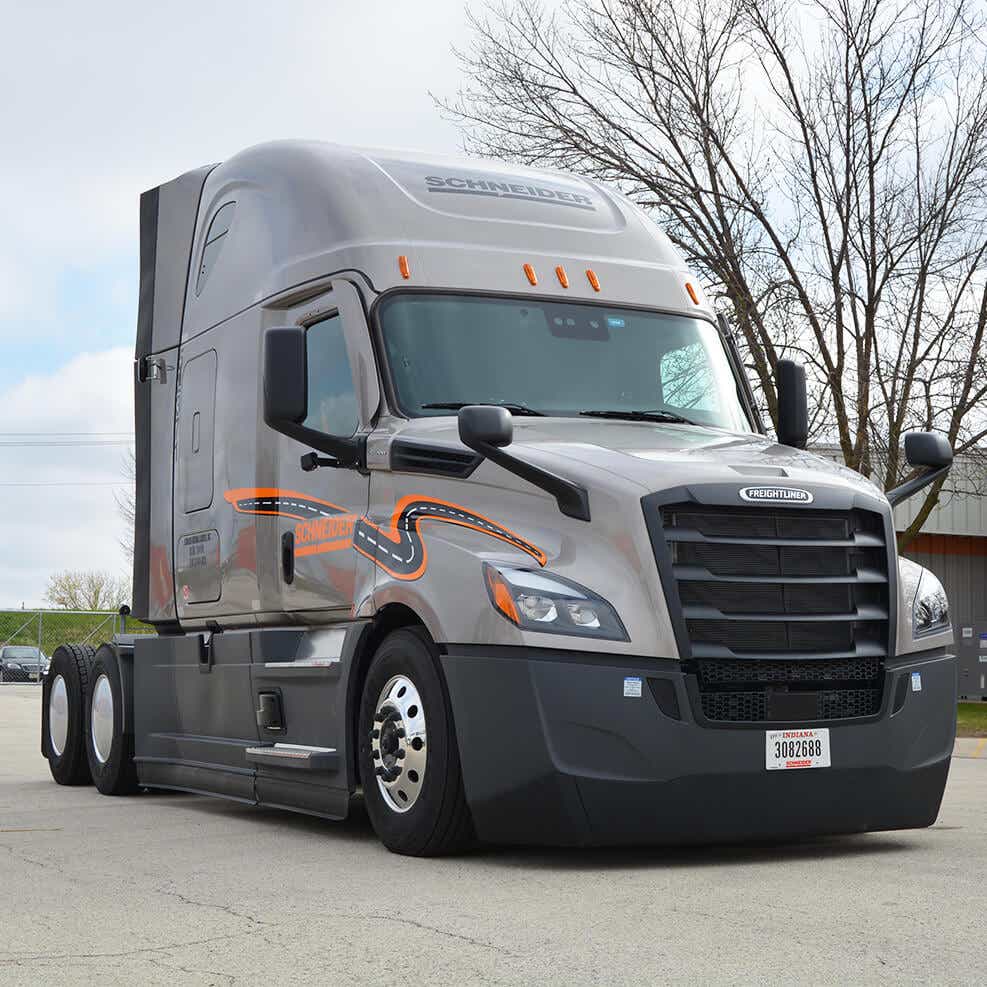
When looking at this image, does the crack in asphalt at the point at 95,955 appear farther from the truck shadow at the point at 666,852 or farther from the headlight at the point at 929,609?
the headlight at the point at 929,609

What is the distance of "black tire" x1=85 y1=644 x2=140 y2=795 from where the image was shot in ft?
38.7

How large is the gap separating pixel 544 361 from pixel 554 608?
1975 mm

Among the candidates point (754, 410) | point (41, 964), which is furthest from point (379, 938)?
point (754, 410)

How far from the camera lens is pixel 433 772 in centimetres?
763

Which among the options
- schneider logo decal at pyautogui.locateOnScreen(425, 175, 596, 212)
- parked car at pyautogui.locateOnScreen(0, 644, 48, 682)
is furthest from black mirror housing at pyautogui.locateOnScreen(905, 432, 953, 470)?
parked car at pyautogui.locateOnScreen(0, 644, 48, 682)

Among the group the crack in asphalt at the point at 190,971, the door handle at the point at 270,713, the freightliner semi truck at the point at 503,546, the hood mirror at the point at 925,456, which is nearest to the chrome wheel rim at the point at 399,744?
the freightliner semi truck at the point at 503,546

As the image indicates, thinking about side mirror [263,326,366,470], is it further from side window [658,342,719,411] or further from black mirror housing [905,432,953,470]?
black mirror housing [905,432,953,470]

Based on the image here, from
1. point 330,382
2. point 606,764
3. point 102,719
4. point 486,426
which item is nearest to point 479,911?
point 606,764

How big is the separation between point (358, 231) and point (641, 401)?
1782 mm

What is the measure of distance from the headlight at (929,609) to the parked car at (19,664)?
41.2 m

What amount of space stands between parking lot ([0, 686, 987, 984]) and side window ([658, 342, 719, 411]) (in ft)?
8.00

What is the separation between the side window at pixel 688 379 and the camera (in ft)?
30.1

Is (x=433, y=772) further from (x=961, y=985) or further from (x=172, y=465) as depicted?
(x=172, y=465)

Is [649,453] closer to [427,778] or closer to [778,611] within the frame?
[778,611]
